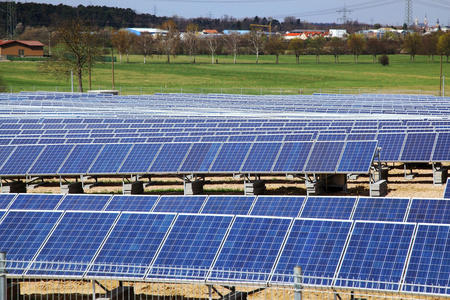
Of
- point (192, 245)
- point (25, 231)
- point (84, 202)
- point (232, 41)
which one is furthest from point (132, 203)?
point (232, 41)

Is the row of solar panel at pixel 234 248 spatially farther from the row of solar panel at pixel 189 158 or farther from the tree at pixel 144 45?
the tree at pixel 144 45

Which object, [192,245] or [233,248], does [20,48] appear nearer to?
[192,245]

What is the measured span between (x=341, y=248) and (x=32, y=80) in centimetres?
11726

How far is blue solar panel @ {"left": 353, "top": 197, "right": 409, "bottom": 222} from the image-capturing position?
56.5 feet

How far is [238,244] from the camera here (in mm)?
13836

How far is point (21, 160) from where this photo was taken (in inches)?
1101

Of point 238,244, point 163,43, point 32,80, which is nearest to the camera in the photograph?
point 238,244

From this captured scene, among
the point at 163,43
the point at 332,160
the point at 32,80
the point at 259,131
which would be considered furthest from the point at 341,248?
the point at 163,43

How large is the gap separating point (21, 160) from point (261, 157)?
11.2m

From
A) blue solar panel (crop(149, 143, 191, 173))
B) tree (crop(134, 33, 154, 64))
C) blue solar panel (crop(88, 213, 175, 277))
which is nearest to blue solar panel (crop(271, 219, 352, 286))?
blue solar panel (crop(88, 213, 175, 277))

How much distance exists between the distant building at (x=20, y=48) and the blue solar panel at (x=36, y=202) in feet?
482

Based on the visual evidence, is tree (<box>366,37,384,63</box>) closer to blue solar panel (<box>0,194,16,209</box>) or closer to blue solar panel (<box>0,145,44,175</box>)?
blue solar panel (<box>0,145,44,175</box>)

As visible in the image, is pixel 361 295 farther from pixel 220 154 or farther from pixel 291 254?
pixel 220 154

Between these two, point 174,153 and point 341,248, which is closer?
point 341,248
